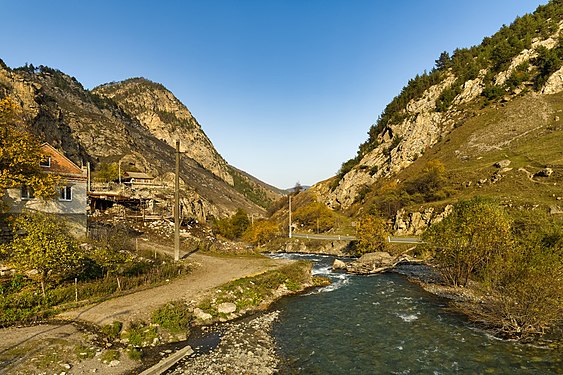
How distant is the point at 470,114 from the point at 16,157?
398 feet

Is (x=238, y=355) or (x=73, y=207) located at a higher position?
(x=73, y=207)

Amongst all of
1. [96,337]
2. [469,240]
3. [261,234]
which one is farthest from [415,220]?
[96,337]

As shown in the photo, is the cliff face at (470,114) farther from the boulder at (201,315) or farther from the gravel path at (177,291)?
the boulder at (201,315)

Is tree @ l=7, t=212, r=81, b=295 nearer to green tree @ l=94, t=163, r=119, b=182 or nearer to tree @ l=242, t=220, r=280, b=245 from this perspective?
tree @ l=242, t=220, r=280, b=245

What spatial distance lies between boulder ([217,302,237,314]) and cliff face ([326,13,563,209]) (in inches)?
3364

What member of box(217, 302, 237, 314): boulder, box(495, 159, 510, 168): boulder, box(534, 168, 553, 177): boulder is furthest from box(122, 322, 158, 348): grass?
box(495, 159, 510, 168): boulder

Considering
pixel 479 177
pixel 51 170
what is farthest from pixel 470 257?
pixel 479 177

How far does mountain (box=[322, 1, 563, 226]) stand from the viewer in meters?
64.1

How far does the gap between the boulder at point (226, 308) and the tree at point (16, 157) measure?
1550 centimetres

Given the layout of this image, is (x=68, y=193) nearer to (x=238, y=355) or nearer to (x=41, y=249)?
(x=41, y=249)

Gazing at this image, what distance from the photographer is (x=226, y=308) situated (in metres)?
21.5

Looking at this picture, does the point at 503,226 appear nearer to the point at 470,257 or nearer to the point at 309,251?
the point at 470,257

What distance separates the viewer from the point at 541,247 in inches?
737

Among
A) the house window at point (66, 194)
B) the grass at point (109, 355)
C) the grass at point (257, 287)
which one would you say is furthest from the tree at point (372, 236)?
the grass at point (109, 355)
